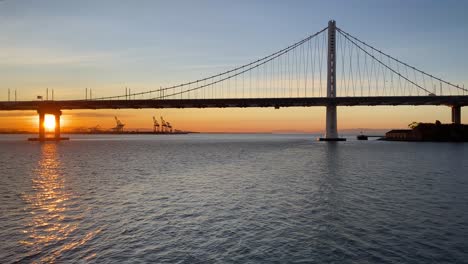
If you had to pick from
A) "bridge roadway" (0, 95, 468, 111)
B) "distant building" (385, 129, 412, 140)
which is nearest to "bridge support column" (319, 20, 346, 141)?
"bridge roadway" (0, 95, 468, 111)

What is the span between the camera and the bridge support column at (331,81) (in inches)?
4483

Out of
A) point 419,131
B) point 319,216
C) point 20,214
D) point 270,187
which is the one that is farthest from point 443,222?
point 419,131

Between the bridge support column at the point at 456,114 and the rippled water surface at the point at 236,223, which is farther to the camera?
the bridge support column at the point at 456,114

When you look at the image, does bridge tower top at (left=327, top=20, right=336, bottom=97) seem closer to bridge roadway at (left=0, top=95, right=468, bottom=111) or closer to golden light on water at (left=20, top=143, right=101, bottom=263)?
bridge roadway at (left=0, top=95, right=468, bottom=111)

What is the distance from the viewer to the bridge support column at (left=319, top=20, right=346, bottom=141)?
4483 inches

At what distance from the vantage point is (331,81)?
114250 millimetres

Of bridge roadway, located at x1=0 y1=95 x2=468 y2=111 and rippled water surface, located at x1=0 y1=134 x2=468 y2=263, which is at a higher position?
bridge roadway, located at x1=0 y1=95 x2=468 y2=111

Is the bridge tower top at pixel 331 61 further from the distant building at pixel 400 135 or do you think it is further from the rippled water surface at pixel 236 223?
the rippled water surface at pixel 236 223

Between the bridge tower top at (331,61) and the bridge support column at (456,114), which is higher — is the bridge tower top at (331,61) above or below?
above

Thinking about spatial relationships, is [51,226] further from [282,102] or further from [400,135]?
[400,135]

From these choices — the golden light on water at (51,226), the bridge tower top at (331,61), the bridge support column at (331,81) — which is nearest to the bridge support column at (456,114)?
the bridge support column at (331,81)

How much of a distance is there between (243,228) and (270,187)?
11.9m

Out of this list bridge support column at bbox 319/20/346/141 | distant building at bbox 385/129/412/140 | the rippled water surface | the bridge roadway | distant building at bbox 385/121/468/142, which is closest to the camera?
the rippled water surface

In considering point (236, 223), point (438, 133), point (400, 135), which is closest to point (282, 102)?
point (438, 133)
